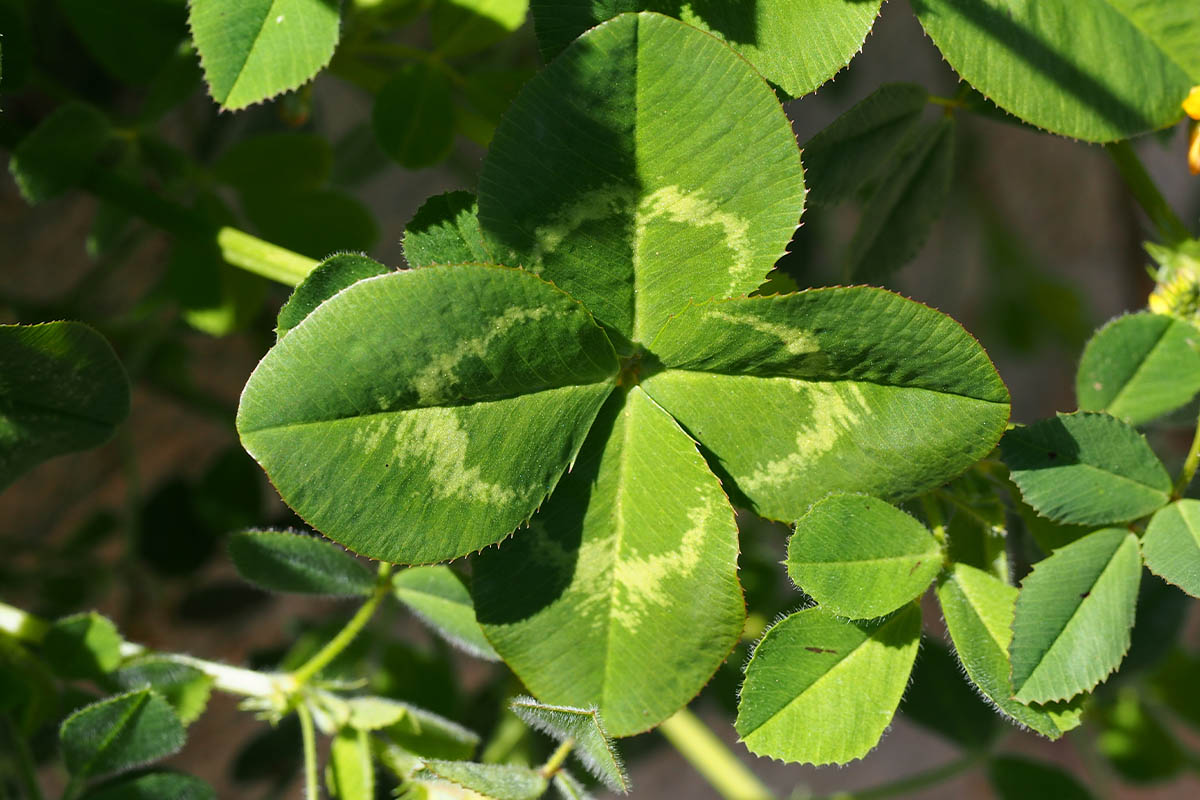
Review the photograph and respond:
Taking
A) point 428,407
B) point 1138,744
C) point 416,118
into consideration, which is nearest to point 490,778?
point 428,407

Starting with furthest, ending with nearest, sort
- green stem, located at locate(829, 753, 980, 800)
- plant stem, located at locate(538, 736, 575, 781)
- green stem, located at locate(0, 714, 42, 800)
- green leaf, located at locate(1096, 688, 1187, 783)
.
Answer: green leaf, located at locate(1096, 688, 1187, 783) → green stem, located at locate(829, 753, 980, 800) → green stem, located at locate(0, 714, 42, 800) → plant stem, located at locate(538, 736, 575, 781)

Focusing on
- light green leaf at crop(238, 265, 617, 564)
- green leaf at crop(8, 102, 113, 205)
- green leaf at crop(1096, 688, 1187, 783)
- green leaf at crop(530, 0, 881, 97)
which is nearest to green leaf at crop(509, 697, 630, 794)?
light green leaf at crop(238, 265, 617, 564)

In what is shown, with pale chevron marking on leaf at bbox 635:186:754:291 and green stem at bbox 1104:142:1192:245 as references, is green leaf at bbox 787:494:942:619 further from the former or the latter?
green stem at bbox 1104:142:1192:245

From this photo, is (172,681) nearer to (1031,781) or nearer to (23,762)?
(23,762)

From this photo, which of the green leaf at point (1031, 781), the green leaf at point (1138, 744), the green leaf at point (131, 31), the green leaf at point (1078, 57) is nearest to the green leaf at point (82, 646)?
the green leaf at point (131, 31)

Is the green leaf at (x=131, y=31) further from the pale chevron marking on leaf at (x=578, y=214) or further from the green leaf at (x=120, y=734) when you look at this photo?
the green leaf at (x=120, y=734)

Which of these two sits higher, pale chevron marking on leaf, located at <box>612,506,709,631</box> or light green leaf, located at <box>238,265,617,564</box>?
light green leaf, located at <box>238,265,617,564</box>

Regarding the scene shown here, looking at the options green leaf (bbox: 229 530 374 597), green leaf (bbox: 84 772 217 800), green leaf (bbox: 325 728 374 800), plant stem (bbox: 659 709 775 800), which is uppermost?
green leaf (bbox: 229 530 374 597)
